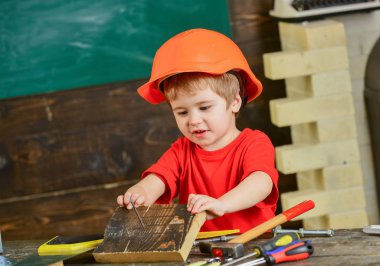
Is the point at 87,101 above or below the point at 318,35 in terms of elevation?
below

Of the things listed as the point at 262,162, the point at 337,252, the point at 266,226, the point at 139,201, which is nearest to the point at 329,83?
the point at 262,162

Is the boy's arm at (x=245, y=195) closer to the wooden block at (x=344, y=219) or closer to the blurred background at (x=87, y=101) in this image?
the wooden block at (x=344, y=219)

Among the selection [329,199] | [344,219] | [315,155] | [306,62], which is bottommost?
[344,219]

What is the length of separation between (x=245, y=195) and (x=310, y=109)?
5.28ft

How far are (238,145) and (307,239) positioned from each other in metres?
0.55

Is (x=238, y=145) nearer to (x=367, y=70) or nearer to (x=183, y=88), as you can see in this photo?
(x=183, y=88)

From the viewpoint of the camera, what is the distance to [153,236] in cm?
171

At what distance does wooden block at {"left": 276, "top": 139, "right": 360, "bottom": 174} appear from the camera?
357cm

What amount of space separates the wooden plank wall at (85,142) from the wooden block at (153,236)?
6.49ft

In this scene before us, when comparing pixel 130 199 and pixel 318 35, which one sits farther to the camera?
pixel 318 35

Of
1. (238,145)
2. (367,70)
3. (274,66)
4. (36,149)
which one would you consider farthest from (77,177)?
(238,145)

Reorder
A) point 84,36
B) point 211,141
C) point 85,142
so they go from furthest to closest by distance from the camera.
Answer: point 85,142 < point 84,36 < point 211,141

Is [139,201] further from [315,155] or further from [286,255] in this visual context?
[315,155]

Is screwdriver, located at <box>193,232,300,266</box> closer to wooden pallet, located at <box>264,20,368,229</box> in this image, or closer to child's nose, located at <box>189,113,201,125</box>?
child's nose, located at <box>189,113,201,125</box>
